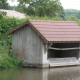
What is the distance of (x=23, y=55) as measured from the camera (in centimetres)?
2767

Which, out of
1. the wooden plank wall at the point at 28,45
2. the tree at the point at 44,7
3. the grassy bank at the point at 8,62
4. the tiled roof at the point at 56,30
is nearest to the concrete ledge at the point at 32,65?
the wooden plank wall at the point at 28,45

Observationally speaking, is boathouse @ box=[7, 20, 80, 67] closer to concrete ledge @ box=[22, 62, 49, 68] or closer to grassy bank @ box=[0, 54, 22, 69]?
concrete ledge @ box=[22, 62, 49, 68]

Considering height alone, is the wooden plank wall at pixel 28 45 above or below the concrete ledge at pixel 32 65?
above

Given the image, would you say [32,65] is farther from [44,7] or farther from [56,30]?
[44,7]

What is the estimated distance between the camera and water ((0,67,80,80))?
2194 cm

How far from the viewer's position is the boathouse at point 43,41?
26297mm

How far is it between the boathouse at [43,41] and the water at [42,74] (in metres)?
1.30

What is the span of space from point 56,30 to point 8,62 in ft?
16.0

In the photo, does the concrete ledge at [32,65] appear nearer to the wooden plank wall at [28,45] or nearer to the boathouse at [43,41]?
the boathouse at [43,41]

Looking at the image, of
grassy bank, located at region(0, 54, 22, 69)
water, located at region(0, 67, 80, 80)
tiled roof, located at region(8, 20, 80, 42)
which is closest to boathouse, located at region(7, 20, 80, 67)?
tiled roof, located at region(8, 20, 80, 42)

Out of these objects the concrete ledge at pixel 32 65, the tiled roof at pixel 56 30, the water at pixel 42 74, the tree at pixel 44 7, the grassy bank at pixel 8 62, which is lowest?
the water at pixel 42 74

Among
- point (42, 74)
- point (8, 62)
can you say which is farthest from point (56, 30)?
point (42, 74)

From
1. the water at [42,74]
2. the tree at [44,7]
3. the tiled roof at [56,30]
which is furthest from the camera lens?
the tree at [44,7]

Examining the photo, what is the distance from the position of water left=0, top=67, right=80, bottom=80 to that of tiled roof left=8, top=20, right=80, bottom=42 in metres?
2.43
